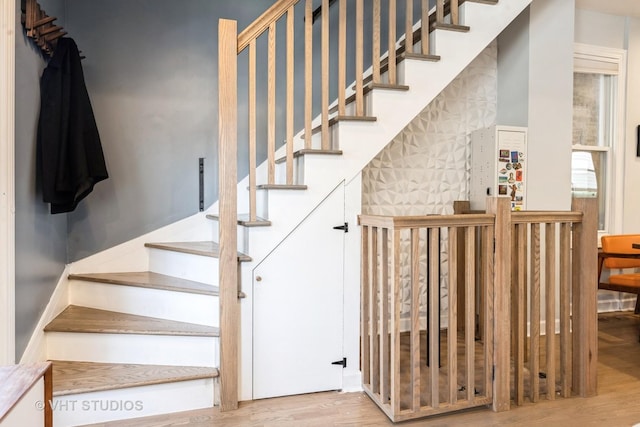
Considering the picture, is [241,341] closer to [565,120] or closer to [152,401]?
[152,401]

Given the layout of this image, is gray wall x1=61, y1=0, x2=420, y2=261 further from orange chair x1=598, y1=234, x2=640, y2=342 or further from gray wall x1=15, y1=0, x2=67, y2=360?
orange chair x1=598, y1=234, x2=640, y2=342

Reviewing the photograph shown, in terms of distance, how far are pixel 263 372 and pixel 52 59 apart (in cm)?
215

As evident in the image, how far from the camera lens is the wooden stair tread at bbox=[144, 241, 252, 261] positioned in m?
2.44

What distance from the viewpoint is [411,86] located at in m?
2.47

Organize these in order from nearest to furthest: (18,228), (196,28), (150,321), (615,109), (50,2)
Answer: (18,228), (150,321), (50,2), (196,28), (615,109)

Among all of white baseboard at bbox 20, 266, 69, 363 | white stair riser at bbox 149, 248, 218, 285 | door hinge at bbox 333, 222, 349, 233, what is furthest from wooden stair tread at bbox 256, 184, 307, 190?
white baseboard at bbox 20, 266, 69, 363

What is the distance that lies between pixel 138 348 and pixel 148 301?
0.33m

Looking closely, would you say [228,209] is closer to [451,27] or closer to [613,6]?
[451,27]

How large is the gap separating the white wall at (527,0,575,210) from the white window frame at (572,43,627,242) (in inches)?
28.9

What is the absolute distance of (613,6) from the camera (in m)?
3.76

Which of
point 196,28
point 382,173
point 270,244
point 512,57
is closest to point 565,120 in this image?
point 512,57

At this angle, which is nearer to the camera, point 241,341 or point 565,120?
point 241,341

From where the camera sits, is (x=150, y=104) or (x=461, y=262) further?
(x=461, y=262)

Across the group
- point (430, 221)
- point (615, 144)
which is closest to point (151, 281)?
point (430, 221)
